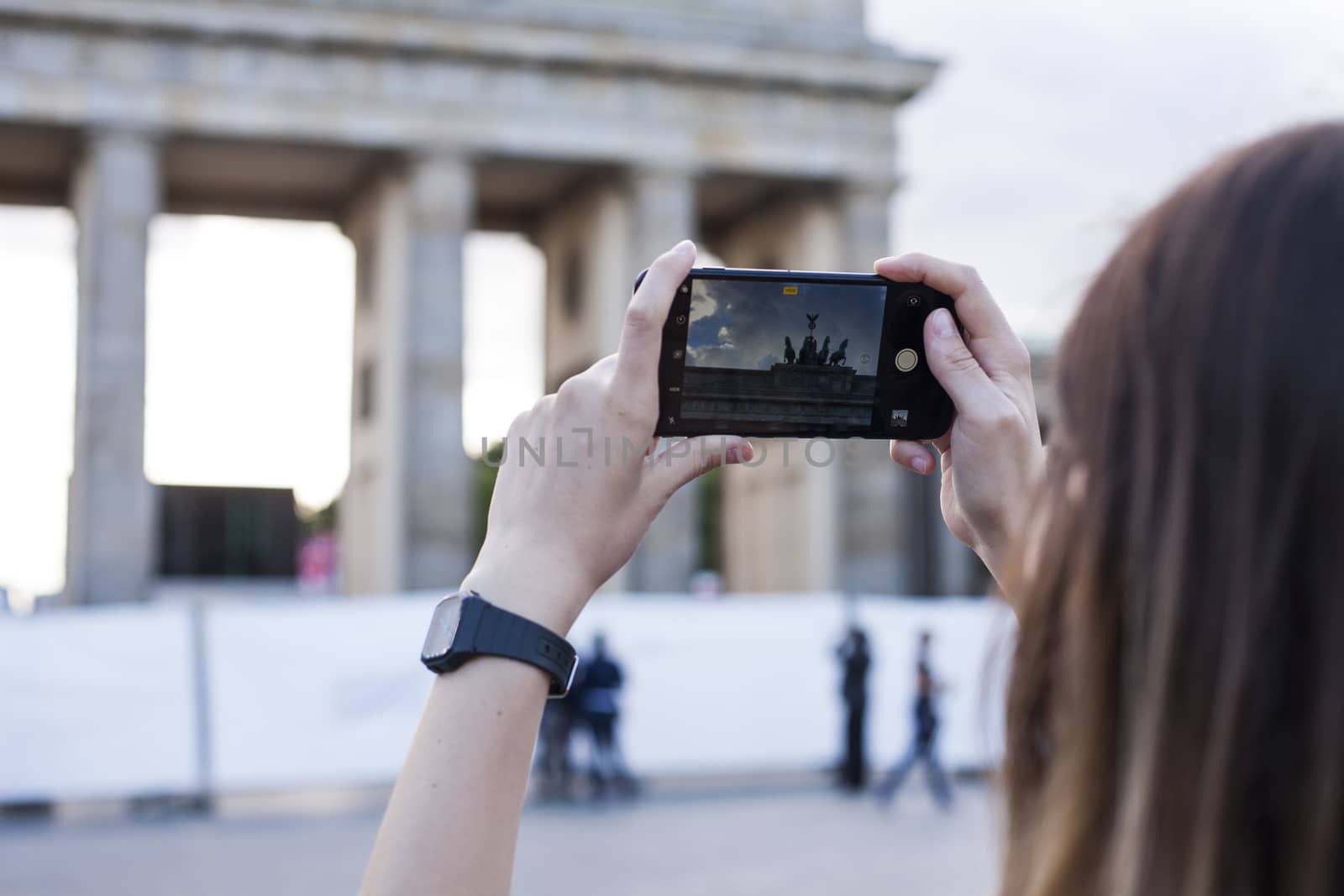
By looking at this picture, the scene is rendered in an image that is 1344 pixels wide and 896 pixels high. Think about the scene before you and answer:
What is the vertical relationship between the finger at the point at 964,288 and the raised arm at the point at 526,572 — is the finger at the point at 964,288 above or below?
above

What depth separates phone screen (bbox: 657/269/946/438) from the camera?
7.59ft

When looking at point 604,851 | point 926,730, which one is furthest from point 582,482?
point 926,730

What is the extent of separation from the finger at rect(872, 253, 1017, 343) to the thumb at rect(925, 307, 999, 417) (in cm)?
3

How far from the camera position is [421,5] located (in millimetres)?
33375

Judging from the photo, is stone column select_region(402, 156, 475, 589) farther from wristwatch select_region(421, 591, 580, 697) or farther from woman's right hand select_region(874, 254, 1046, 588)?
wristwatch select_region(421, 591, 580, 697)

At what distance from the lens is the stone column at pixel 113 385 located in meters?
31.5

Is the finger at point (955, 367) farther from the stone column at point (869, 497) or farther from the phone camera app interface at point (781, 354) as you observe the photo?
the stone column at point (869, 497)

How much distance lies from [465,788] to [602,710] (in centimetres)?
1564

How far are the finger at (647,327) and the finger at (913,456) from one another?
23.4 inches

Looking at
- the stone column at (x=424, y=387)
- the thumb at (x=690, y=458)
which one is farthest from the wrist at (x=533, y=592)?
the stone column at (x=424, y=387)

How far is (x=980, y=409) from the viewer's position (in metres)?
2.07

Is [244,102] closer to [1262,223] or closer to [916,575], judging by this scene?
[916,575]

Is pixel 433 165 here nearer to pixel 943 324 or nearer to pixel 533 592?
pixel 943 324

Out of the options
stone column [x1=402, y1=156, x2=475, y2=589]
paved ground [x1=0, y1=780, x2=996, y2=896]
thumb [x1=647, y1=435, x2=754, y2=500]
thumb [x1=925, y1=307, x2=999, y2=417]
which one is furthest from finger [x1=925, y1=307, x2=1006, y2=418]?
stone column [x1=402, y1=156, x2=475, y2=589]
